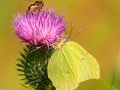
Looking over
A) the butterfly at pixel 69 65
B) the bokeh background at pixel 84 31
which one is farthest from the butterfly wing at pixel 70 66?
the bokeh background at pixel 84 31

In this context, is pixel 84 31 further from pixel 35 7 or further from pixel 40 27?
pixel 40 27

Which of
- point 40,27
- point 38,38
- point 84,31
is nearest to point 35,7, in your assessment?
point 40,27

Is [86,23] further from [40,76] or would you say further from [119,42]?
[40,76]

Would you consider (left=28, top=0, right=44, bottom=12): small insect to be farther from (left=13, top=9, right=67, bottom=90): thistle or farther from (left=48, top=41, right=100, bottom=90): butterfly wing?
(left=48, top=41, right=100, bottom=90): butterfly wing

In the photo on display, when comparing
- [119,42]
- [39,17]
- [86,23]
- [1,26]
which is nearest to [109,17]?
[86,23]

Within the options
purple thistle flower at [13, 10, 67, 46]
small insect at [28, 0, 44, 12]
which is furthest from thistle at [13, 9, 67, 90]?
small insect at [28, 0, 44, 12]
